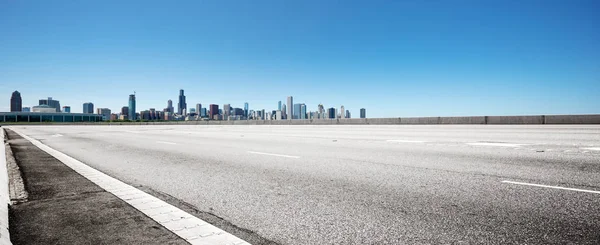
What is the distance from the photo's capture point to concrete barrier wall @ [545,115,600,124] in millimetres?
19672

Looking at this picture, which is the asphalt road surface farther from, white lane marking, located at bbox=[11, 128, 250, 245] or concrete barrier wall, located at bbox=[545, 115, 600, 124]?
concrete barrier wall, located at bbox=[545, 115, 600, 124]

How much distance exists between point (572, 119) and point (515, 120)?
3131mm

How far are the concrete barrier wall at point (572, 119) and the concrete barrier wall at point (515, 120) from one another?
0.51m

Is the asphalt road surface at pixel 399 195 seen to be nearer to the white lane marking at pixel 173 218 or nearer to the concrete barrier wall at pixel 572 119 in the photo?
the white lane marking at pixel 173 218

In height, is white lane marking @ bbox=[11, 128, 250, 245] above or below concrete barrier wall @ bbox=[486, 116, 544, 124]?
below

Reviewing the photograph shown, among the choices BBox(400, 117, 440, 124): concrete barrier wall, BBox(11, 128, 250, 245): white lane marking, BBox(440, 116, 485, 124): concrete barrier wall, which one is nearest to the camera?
BBox(11, 128, 250, 245): white lane marking

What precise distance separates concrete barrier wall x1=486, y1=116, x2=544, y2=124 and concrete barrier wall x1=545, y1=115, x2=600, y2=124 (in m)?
0.51

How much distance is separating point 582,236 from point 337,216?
2221mm

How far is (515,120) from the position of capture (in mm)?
22953

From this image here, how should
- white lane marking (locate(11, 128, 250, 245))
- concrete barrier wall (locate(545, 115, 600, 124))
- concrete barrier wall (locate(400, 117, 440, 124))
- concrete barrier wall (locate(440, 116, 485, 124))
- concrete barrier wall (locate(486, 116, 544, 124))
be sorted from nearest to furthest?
white lane marking (locate(11, 128, 250, 245)) → concrete barrier wall (locate(545, 115, 600, 124)) → concrete barrier wall (locate(486, 116, 544, 124)) → concrete barrier wall (locate(440, 116, 485, 124)) → concrete barrier wall (locate(400, 117, 440, 124))

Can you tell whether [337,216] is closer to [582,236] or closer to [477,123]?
[582,236]

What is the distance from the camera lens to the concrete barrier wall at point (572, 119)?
19672 millimetres

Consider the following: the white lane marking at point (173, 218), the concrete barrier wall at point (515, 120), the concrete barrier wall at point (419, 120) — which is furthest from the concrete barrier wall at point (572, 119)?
the white lane marking at point (173, 218)

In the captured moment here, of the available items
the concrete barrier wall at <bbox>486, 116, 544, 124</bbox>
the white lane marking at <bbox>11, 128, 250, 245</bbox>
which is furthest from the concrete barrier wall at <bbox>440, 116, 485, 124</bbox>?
the white lane marking at <bbox>11, 128, 250, 245</bbox>
